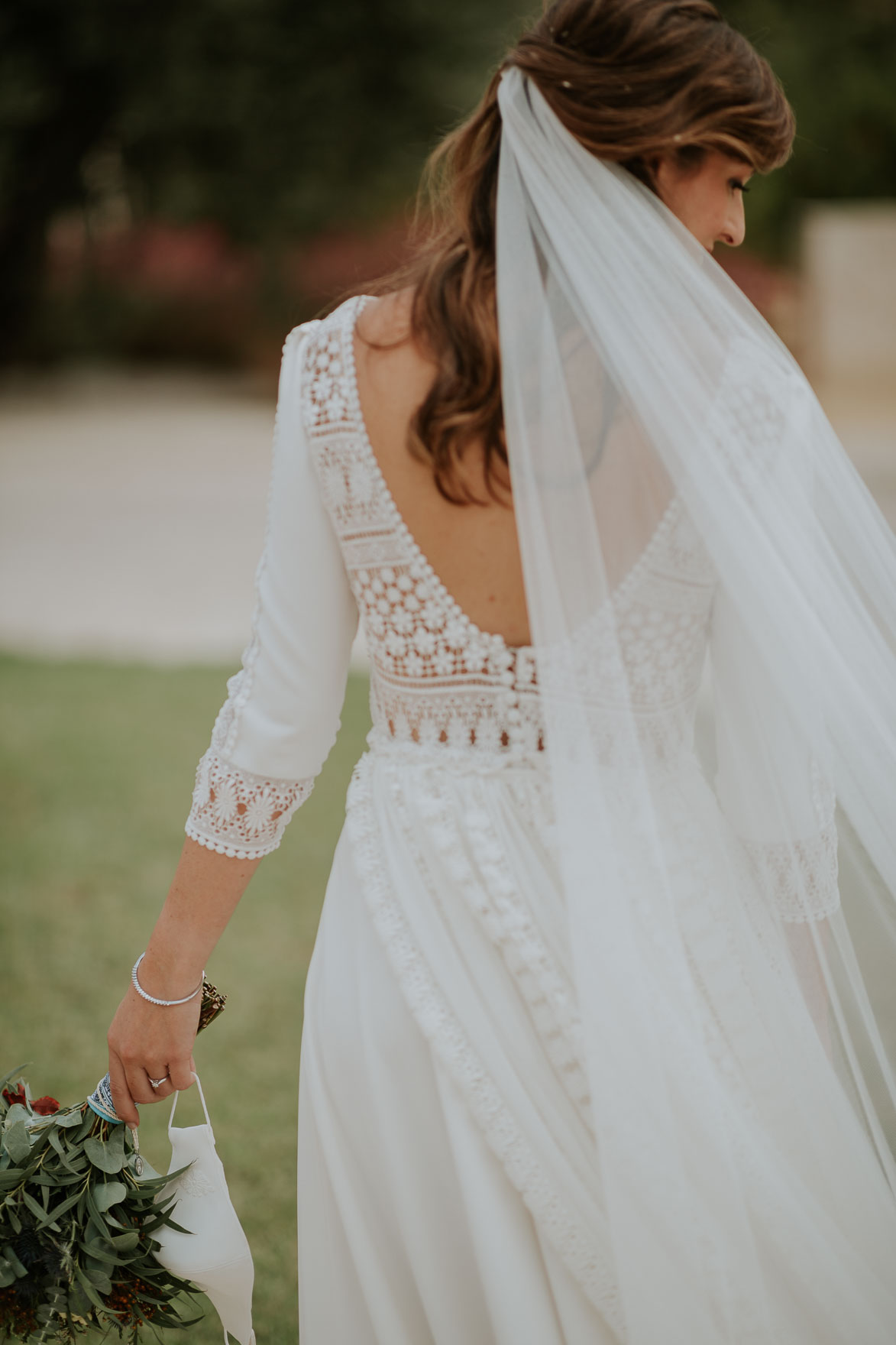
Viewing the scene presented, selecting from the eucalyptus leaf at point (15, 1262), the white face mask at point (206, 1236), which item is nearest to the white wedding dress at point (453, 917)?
the white face mask at point (206, 1236)

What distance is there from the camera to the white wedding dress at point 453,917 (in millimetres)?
1360

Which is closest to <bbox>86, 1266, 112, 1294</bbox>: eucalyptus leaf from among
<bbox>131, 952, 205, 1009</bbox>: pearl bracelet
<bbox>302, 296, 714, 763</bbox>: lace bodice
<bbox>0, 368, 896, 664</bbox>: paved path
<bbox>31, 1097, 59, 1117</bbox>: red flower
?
<bbox>31, 1097, 59, 1117</bbox>: red flower

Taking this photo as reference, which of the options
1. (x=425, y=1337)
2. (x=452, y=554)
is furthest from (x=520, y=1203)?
(x=452, y=554)

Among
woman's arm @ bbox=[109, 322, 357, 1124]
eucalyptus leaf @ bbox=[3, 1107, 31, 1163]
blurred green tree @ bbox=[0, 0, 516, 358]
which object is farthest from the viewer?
blurred green tree @ bbox=[0, 0, 516, 358]

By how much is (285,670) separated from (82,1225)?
0.75 meters

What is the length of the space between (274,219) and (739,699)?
16191 millimetres

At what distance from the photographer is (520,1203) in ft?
4.56

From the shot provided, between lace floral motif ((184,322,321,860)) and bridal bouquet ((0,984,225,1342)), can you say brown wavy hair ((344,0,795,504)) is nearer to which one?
lace floral motif ((184,322,321,860))

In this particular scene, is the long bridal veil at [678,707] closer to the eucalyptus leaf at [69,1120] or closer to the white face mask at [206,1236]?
the white face mask at [206,1236]

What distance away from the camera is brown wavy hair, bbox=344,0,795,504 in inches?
48.3

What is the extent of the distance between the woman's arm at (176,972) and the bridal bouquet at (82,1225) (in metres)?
0.08

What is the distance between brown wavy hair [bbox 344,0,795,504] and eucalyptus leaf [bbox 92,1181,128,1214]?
93 centimetres

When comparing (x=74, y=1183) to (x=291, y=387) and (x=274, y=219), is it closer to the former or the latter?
(x=291, y=387)

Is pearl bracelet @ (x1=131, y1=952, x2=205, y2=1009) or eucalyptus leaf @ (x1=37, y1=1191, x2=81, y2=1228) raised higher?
pearl bracelet @ (x1=131, y1=952, x2=205, y2=1009)
